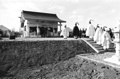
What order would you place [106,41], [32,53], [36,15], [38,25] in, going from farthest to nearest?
[36,15] < [38,25] < [106,41] < [32,53]

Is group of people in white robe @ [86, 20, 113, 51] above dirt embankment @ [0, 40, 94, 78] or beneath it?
above

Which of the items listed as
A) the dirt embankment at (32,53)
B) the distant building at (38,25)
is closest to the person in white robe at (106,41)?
the dirt embankment at (32,53)

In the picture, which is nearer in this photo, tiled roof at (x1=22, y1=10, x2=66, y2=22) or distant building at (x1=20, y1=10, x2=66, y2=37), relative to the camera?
distant building at (x1=20, y1=10, x2=66, y2=37)

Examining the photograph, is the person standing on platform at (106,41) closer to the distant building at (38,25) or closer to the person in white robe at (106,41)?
the person in white robe at (106,41)

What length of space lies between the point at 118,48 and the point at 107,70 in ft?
6.08

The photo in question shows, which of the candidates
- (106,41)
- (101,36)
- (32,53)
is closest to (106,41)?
(106,41)

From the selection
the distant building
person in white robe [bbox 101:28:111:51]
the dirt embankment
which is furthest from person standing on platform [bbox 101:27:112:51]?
the distant building

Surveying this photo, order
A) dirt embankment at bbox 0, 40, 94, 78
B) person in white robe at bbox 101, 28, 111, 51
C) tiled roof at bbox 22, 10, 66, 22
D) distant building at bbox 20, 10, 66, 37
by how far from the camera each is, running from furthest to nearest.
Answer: tiled roof at bbox 22, 10, 66, 22 → distant building at bbox 20, 10, 66, 37 → person in white robe at bbox 101, 28, 111, 51 → dirt embankment at bbox 0, 40, 94, 78

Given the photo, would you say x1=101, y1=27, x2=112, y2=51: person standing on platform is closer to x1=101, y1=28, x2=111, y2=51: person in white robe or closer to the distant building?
x1=101, y1=28, x2=111, y2=51: person in white robe

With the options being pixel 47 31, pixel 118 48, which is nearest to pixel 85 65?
pixel 118 48

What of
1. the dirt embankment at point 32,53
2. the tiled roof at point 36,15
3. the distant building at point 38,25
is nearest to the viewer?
the dirt embankment at point 32,53

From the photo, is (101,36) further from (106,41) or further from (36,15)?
(36,15)

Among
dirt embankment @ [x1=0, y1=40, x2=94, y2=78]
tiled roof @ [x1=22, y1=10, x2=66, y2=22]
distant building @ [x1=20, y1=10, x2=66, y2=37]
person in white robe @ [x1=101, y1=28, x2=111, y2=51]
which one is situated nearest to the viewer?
dirt embankment @ [x1=0, y1=40, x2=94, y2=78]

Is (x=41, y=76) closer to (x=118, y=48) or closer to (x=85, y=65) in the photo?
(x=85, y=65)
